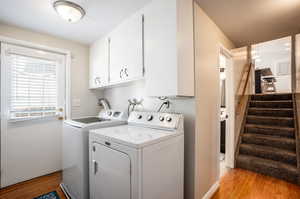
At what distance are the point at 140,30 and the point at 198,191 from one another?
75.1 inches

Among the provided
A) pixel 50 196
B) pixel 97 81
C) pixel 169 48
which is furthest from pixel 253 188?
pixel 97 81

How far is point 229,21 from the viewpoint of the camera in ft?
6.10

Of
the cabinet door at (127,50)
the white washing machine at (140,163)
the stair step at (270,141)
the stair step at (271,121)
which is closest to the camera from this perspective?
the white washing machine at (140,163)

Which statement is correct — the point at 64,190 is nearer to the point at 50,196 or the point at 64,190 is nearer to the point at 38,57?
the point at 50,196

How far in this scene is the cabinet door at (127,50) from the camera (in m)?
1.64

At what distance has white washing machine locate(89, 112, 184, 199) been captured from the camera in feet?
3.33

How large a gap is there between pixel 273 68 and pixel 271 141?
15.6ft

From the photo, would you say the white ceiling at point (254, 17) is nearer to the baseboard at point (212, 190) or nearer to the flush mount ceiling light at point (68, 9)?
the flush mount ceiling light at point (68, 9)

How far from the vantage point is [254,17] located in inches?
69.8

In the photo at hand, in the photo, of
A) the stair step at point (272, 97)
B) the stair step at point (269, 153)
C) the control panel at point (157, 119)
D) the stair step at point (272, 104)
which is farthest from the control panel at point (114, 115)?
the stair step at point (272, 97)

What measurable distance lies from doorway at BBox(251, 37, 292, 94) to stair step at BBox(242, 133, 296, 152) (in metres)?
3.34

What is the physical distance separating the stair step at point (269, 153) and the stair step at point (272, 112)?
43.1 inches

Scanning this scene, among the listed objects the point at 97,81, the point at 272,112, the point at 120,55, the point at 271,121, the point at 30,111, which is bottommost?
the point at 271,121

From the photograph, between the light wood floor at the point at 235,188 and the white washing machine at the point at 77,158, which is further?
the light wood floor at the point at 235,188
